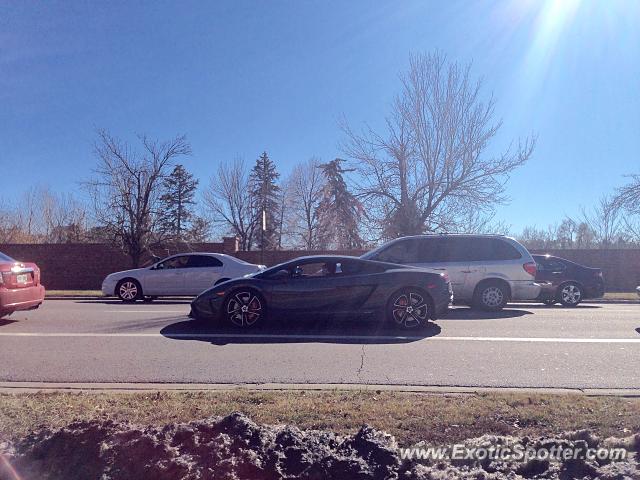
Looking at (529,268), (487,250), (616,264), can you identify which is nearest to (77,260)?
(487,250)

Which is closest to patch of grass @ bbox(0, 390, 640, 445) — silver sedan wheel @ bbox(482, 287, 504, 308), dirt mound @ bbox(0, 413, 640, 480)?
dirt mound @ bbox(0, 413, 640, 480)

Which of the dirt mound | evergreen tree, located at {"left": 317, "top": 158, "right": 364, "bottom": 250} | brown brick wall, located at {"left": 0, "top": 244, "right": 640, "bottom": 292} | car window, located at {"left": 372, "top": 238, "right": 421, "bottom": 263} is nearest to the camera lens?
the dirt mound

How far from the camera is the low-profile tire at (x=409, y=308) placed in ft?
30.0

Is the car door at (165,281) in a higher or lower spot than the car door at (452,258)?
Result: lower

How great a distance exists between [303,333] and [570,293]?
370 inches

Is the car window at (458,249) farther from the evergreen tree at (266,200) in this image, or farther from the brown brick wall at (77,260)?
the evergreen tree at (266,200)

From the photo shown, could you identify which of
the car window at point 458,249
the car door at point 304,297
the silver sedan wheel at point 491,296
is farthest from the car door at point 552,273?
the car door at point 304,297

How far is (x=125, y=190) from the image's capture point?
2438 cm

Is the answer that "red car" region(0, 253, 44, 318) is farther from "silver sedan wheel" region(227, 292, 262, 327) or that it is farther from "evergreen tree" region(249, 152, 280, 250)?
"evergreen tree" region(249, 152, 280, 250)

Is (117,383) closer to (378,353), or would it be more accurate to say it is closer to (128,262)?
(378,353)

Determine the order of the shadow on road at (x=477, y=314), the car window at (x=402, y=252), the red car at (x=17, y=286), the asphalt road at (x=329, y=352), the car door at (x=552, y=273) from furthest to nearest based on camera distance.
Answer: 1. the car door at (x=552, y=273)
2. the car window at (x=402, y=252)
3. the shadow on road at (x=477, y=314)
4. the red car at (x=17, y=286)
5. the asphalt road at (x=329, y=352)

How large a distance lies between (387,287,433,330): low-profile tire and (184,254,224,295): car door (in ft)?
25.7

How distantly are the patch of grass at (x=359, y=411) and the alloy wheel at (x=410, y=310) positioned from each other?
4010 millimetres

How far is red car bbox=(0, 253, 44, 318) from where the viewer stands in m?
9.47
